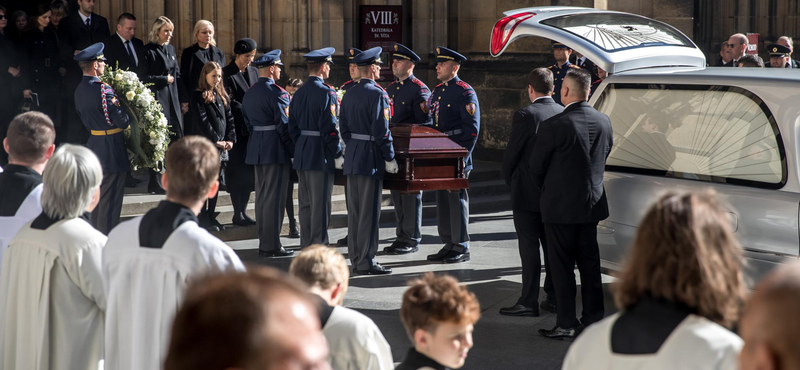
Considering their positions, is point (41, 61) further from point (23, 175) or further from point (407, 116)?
point (23, 175)

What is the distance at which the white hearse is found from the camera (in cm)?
552

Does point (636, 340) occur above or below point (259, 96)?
below

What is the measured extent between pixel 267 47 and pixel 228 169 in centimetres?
404

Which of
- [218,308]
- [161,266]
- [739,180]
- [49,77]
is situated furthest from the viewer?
[49,77]

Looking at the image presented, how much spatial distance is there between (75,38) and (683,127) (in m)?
7.17

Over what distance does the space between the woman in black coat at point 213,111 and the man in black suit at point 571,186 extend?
4073 mm

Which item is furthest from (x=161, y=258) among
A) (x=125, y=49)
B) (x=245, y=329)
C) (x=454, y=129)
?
(x=125, y=49)

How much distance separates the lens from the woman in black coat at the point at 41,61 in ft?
34.8

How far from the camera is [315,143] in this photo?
27.7 feet

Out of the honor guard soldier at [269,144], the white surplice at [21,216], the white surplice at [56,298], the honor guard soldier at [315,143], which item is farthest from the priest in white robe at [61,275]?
the honor guard soldier at [269,144]

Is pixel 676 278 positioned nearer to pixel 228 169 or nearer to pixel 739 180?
pixel 739 180

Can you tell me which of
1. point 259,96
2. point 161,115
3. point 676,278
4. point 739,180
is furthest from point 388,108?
point 676,278

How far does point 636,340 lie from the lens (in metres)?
2.41

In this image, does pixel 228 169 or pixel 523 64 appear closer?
pixel 228 169
